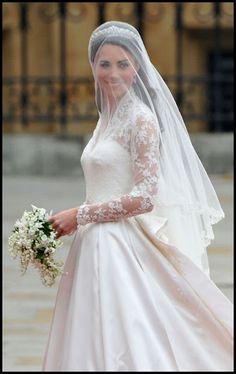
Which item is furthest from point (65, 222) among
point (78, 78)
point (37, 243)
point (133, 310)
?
point (78, 78)

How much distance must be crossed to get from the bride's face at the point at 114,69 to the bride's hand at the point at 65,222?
1.67ft

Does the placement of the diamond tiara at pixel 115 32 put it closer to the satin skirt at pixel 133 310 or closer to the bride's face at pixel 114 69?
the bride's face at pixel 114 69

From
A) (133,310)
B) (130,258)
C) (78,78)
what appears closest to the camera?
(133,310)

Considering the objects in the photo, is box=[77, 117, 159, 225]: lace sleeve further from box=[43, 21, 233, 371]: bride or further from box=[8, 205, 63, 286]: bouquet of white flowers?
box=[8, 205, 63, 286]: bouquet of white flowers

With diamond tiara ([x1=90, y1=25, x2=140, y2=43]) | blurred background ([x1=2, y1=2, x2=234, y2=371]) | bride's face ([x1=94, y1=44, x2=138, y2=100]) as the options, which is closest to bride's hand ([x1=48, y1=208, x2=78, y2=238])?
bride's face ([x1=94, y1=44, x2=138, y2=100])

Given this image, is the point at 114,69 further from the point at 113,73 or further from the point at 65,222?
→ the point at 65,222

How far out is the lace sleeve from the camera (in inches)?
214

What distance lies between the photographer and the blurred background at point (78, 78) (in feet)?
55.9

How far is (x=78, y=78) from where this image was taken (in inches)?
694

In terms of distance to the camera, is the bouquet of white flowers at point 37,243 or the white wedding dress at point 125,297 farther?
the bouquet of white flowers at point 37,243

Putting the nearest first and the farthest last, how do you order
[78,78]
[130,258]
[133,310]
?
[133,310] < [130,258] < [78,78]

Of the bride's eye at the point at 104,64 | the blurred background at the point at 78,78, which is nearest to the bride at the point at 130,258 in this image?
the bride's eye at the point at 104,64

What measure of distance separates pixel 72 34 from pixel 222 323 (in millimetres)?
12562

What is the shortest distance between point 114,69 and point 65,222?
636 mm
